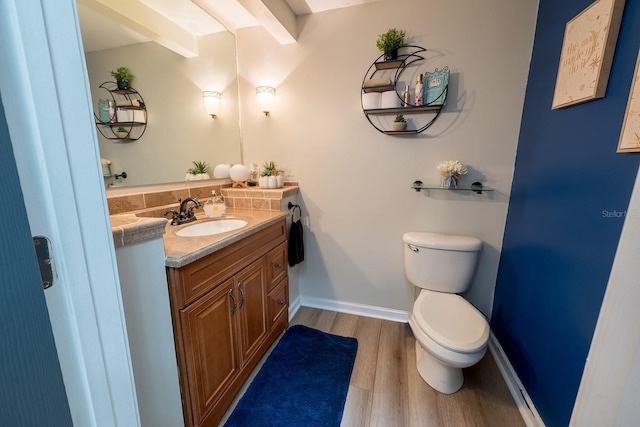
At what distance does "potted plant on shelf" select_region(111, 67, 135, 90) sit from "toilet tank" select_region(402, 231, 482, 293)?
1836mm

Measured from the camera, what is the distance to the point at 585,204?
3.28 ft

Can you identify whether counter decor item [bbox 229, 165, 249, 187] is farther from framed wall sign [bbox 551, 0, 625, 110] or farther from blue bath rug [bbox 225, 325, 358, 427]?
framed wall sign [bbox 551, 0, 625, 110]

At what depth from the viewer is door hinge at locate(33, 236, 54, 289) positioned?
0.39m

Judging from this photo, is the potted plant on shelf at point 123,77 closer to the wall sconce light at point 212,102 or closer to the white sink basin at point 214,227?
the wall sconce light at point 212,102

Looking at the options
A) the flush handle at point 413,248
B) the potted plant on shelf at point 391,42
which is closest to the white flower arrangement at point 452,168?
the flush handle at point 413,248

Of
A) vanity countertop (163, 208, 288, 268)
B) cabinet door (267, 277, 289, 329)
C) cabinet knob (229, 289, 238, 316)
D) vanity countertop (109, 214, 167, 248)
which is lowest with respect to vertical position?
cabinet door (267, 277, 289, 329)

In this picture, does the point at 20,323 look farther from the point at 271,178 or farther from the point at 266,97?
the point at 266,97

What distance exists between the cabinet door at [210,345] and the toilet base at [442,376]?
1068mm

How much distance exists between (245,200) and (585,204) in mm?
1854

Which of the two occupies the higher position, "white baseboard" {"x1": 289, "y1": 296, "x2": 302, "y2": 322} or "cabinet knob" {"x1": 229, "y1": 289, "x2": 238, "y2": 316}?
"cabinet knob" {"x1": 229, "y1": 289, "x2": 238, "y2": 316}

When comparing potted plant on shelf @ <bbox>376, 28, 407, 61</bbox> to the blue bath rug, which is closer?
the blue bath rug

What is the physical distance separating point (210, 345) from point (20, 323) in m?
0.92

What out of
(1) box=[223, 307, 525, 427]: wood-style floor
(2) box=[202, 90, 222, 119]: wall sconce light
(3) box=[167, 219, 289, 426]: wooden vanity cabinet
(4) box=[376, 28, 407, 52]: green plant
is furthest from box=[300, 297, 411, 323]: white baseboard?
(4) box=[376, 28, 407, 52]: green plant

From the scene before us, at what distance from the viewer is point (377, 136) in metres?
1.80
